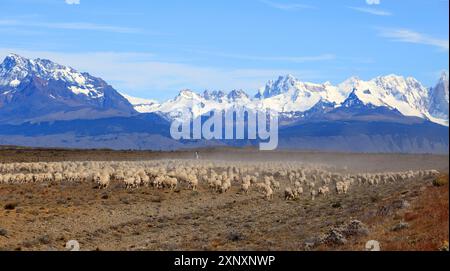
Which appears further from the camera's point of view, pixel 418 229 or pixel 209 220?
pixel 209 220

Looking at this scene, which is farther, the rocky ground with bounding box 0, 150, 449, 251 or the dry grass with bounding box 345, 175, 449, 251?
the rocky ground with bounding box 0, 150, 449, 251

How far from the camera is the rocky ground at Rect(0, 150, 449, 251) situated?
2262 centimetres

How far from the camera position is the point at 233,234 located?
1084 inches

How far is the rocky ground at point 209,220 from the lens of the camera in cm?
2262

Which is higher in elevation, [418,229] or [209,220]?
[418,229]

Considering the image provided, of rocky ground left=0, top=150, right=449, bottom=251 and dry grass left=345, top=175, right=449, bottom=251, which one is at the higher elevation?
dry grass left=345, top=175, right=449, bottom=251

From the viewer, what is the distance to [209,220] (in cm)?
3478

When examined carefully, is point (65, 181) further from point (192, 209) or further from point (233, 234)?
point (233, 234)

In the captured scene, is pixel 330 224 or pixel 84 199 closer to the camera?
pixel 330 224

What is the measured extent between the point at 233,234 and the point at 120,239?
504 cm
